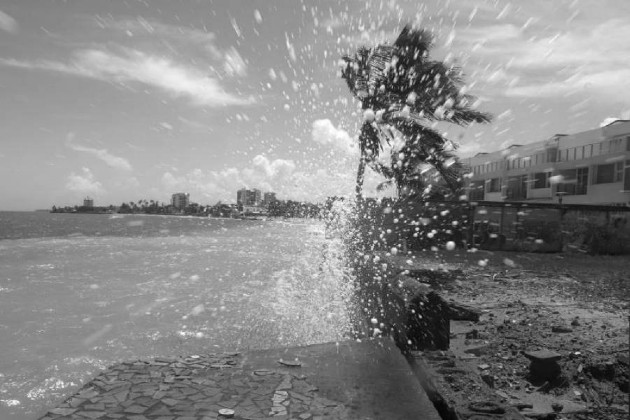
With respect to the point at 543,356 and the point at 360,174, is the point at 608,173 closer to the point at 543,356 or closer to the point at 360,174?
the point at 360,174

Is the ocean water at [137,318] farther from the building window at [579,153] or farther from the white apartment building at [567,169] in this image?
the building window at [579,153]

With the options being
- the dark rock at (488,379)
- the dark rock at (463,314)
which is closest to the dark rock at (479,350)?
the dark rock at (488,379)

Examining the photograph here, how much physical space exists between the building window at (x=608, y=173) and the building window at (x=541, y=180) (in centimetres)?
617

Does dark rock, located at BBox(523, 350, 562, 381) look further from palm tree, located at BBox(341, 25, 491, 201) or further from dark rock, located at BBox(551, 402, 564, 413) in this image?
palm tree, located at BBox(341, 25, 491, 201)

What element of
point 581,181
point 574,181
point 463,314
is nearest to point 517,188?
point 574,181

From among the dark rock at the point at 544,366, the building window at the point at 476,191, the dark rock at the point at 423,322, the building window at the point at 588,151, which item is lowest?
the dark rock at the point at 544,366

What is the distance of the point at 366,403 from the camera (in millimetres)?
3873

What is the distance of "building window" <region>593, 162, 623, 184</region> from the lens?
33.5 m

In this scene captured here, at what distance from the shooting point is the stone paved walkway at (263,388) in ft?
12.4

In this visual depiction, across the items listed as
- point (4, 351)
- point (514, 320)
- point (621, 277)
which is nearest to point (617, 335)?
point (514, 320)

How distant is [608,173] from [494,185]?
17.6m

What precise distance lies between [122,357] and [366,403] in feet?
16.8

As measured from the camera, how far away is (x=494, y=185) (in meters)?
52.2

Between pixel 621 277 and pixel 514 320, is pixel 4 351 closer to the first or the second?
pixel 514 320
